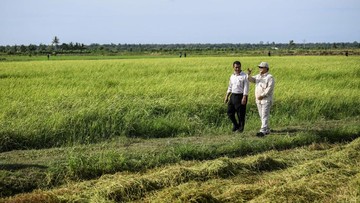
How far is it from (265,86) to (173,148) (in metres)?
2.37

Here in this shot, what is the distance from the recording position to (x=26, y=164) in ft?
20.7

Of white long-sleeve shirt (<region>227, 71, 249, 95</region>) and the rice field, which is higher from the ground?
white long-sleeve shirt (<region>227, 71, 249, 95</region>)

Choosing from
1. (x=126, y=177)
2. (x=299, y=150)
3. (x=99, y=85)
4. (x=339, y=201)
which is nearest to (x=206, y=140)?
(x=299, y=150)

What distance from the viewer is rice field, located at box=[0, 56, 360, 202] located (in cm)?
510

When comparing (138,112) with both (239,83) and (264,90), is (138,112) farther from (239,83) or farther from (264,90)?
(264,90)

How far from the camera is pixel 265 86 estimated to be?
27.2ft

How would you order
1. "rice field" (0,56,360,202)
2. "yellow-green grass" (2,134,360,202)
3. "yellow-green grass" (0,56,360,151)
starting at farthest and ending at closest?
"yellow-green grass" (0,56,360,151), "rice field" (0,56,360,202), "yellow-green grass" (2,134,360,202)

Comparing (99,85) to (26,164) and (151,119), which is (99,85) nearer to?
(151,119)

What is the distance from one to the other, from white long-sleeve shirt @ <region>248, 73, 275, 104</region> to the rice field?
77cm

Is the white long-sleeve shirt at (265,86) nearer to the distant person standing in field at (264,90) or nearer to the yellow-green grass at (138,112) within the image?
the distant person standing in field at (264,90)

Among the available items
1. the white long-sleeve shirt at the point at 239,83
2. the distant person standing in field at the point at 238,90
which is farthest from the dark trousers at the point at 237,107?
the white long-sleeve shirt at the point at 239,83

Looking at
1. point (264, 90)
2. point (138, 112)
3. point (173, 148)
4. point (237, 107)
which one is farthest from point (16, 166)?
point (264, 90)

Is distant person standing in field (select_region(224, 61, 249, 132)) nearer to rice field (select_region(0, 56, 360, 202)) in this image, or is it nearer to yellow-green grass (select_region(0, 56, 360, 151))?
rice field (select_region(0, 56, 360, 202))

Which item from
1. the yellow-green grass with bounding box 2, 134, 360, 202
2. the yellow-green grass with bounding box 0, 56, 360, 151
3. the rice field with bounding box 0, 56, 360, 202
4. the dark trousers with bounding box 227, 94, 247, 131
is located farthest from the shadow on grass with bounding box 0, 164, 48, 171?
the dark trousers with bounding box 227, 94, 247, 131
